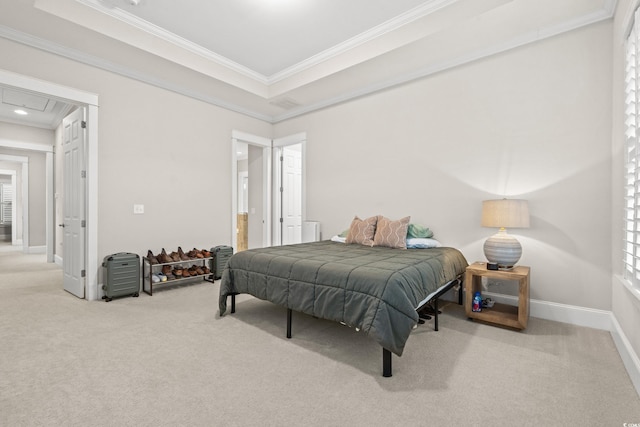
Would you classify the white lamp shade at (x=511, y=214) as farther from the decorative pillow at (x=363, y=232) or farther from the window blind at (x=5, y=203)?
the window blind at (x=5, y=203)

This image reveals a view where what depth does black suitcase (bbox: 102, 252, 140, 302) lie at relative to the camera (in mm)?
3609

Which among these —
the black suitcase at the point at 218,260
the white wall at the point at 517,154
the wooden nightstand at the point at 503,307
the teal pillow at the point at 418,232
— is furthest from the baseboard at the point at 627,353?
the black suitcase at the point at 218,260

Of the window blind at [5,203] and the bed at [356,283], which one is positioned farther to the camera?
the window blind at [5,203]

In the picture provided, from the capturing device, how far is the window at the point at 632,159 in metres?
1.92

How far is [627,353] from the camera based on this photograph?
81.9 inches

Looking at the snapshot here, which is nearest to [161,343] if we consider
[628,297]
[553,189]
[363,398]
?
[363,398]

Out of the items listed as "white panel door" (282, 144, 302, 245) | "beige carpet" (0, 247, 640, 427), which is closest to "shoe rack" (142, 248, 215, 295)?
"beige carpet" (0, 247, 640, 427)

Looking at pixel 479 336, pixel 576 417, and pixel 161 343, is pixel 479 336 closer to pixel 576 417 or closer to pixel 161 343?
pixel 576 417

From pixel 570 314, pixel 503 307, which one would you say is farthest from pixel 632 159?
pixel 503 307

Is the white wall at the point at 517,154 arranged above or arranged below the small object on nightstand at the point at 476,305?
above

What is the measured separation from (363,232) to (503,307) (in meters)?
1.69

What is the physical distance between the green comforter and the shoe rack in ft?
4.92

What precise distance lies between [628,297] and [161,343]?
348 centimetres

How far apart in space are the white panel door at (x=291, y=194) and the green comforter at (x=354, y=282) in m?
2.69
